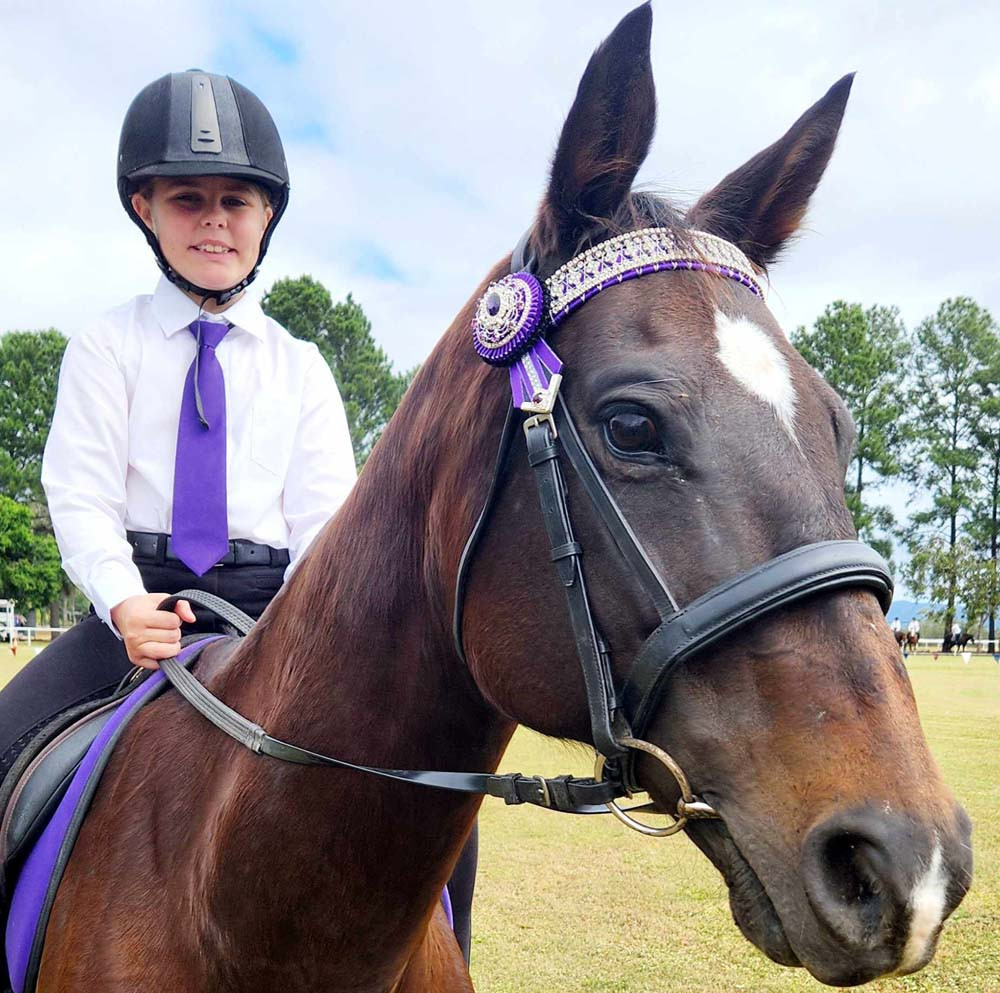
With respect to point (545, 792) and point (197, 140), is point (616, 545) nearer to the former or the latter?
point (545, 792)

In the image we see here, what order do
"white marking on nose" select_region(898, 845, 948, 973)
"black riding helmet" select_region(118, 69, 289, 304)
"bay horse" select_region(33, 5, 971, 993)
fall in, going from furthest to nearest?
"black riding helmet" select_region(118, 69, 289, 304) < "bay horse" select_region(33, 5, 971, 993) < "white marking on nose" select_region(898, 845, 948, 973)

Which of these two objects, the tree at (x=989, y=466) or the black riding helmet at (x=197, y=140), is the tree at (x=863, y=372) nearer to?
the tree at (x=989, y=466)

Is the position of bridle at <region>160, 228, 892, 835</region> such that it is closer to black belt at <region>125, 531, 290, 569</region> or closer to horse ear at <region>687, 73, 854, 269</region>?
horse ear at <region>687, 73, 854, 269</region>

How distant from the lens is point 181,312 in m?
3.12

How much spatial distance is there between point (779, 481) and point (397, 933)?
4.26 ft

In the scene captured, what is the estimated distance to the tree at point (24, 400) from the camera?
51031mm

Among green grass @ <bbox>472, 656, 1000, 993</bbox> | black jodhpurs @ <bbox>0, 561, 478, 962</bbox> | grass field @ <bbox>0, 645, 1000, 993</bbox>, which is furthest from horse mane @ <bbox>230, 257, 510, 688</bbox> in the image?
grass field @ <bbox>0, 645, 1000, 993</bbox>

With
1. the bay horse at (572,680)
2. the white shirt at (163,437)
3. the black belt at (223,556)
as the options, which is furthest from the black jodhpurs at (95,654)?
the bay horse at (572,680)

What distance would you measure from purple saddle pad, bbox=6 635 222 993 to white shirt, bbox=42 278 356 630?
1.14ft

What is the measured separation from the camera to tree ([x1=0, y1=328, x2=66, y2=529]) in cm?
5103

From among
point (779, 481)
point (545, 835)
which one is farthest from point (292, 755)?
point (545, 835)

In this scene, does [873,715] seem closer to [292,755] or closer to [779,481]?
[779,481]

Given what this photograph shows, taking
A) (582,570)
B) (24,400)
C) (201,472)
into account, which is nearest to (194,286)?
(201,472)

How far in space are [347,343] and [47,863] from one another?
4386 centimetres
